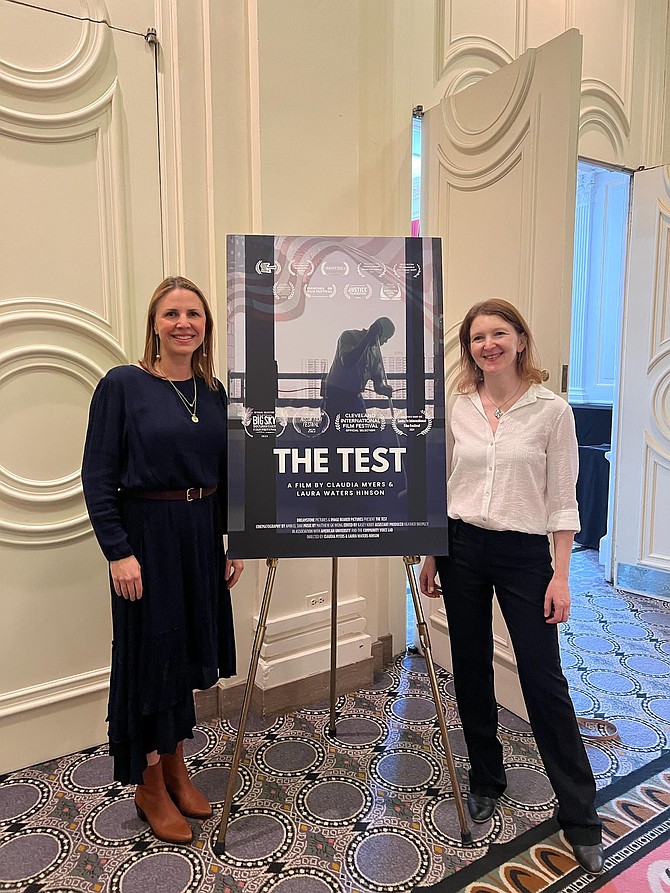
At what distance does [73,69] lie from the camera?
2.17m

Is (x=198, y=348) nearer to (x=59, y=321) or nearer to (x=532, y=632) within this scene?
(x=59, y=321)

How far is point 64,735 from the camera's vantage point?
235 centimetres

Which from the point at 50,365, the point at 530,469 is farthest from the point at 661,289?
the point at 50,365

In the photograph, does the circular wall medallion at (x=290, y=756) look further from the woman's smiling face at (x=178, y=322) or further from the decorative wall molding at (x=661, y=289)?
the decorative wall molding at (x=661, y=289)

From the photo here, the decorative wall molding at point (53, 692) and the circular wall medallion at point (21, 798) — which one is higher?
the decorative wall molding at point (53, 692)

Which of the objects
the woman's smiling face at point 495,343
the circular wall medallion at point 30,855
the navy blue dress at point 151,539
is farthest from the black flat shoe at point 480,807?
the woman's smiling face at point 495,343

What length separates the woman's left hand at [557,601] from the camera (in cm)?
175

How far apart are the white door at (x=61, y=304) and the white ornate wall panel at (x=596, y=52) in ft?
4.79

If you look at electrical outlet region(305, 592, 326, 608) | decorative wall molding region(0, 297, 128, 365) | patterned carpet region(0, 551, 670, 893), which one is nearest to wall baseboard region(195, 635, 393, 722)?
patterned carpet region(0, 551, 670, 893)

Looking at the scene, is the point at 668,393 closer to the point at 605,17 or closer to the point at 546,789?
the point at 605,17

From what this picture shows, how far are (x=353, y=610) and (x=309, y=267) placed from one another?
1482 millimetres

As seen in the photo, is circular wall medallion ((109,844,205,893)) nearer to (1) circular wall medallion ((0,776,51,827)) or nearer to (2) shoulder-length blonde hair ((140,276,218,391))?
(1) circular wall medallion ((0,776,51,827))

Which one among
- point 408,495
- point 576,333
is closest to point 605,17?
point 576,333

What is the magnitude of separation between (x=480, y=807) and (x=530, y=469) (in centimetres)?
105
